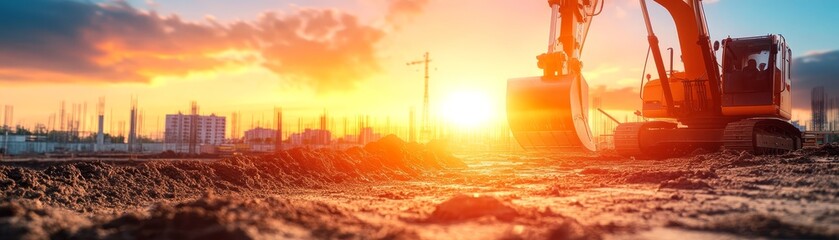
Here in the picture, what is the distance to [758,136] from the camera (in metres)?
14.7

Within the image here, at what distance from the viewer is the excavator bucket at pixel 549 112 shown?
968 cm

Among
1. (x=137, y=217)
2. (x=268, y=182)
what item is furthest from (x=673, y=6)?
(x=137, y=217)

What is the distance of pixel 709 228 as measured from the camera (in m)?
5.38

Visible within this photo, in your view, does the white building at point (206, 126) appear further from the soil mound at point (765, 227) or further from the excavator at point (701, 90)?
the soil mound at point (765, 227)

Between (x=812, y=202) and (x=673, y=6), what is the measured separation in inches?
374

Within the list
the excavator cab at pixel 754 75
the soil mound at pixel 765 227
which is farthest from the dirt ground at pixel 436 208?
the excavator cab at pixel 754 75

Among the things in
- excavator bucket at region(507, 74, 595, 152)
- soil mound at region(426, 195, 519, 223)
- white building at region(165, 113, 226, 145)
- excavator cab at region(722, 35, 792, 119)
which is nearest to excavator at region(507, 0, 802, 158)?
excavator cab at region(722, 35, 792, 119)

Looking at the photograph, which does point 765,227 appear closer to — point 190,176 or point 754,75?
point 754,75

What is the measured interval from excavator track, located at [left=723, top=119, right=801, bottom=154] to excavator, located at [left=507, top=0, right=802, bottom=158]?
0.02m

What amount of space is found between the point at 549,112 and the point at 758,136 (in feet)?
25.8

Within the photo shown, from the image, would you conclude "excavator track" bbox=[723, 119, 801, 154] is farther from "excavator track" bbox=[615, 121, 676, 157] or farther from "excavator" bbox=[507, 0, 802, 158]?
"excavator track" bbox=[615, 121, 676, 157]

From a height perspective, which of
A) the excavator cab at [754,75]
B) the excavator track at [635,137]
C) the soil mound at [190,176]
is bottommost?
the soil mound at [190,176]

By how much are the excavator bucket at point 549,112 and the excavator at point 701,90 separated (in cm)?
47

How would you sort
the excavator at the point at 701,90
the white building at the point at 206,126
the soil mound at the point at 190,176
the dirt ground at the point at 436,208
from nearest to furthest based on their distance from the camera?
the dirt ground at the point at 436,208 < the soil mound at the point at 190,176 < the excavator at the point at 701,90 < the white building at the point at 206,126
